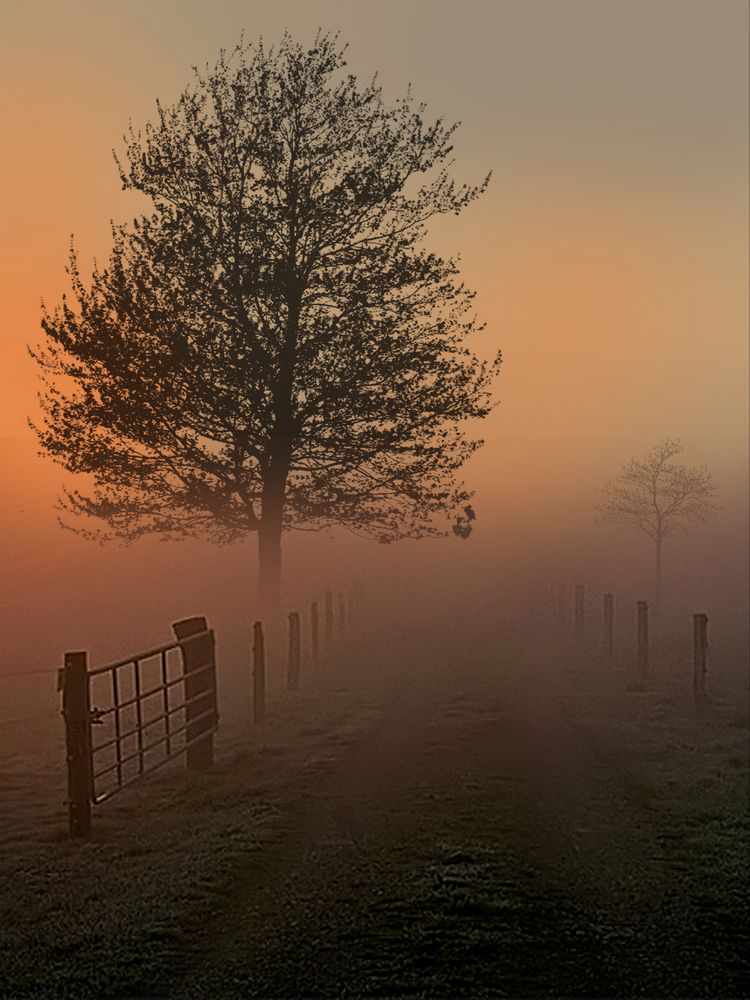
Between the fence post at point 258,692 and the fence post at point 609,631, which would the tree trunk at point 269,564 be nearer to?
the fence post at point 609,631

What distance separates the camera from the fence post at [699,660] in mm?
23328

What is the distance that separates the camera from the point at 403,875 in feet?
32.8

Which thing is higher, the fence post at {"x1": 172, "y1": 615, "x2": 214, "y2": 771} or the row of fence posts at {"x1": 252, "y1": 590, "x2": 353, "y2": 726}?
the fence post at {"x1": 172, "y1": 615, "x2": 214, "y2": 771}

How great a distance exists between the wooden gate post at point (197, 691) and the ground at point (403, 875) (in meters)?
0.40

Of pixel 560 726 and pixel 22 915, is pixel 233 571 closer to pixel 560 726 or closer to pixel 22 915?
pixel 560 726

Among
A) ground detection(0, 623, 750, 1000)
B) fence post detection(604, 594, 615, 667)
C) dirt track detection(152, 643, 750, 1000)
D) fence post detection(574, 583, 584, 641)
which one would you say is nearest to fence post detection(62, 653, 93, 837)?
ground detection(0, 623, 750, 1000)

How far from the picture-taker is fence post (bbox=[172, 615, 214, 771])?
50.9 feet

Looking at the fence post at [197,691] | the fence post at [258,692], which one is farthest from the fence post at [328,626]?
the fence post at [197,691]

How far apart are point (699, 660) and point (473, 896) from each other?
15492mm

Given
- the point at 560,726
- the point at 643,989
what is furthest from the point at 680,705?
the point at 643,989

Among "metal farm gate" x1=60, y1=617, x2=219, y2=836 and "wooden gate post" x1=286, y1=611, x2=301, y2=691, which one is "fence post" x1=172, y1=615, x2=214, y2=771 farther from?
"wooden gate post" x1=286, y1=611, x2=301, y2=691

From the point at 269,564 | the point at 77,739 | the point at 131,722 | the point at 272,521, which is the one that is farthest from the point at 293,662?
the point at 77,739

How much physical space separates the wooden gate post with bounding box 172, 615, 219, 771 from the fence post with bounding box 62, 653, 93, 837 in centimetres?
343

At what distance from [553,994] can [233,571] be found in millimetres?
61220
